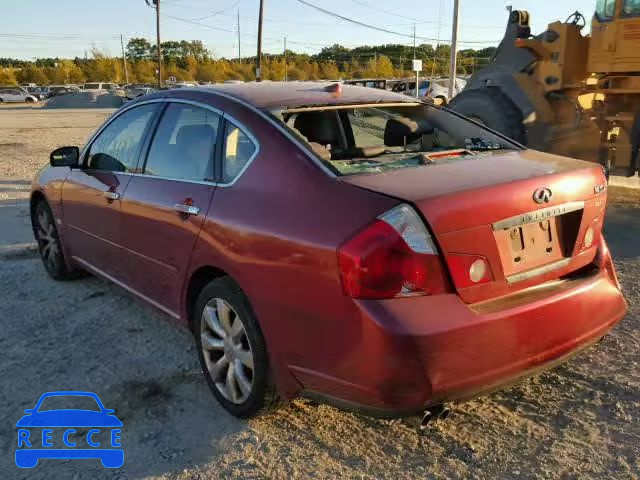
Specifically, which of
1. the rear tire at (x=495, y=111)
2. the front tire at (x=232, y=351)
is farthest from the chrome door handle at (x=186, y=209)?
the rear tire at (x=495, y=111)

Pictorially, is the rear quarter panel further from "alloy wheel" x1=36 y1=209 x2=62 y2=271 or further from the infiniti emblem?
"alloy wheel" x1=36 y1=209 x2=62 y2=271

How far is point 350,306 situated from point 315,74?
8506 cm

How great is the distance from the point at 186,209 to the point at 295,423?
1.23 m

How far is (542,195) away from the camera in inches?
104

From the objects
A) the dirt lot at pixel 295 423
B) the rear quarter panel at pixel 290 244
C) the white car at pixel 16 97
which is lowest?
the dirt lot at pixel 295 423

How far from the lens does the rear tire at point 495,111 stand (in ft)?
26.5

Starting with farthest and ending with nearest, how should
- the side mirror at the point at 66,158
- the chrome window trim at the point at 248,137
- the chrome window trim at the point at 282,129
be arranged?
1. the side mirror at the point at 66,158
2. the chrome window trim at the point at 248,137
3. the chrome window trim at the point at 282,129

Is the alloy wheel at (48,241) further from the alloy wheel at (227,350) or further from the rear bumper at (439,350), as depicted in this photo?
the rear bumper at (439,350)

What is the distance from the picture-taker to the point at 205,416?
122 inches

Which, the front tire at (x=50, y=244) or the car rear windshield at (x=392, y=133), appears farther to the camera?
the front tire at (x=50, y=244)

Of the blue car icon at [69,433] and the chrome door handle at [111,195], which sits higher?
the chrome door handle at [111,195]

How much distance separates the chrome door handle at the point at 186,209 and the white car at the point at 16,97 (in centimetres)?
6193

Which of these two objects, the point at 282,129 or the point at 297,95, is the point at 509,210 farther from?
the point at 297,95

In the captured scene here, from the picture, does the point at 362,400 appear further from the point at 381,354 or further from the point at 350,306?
the point at 350,306
